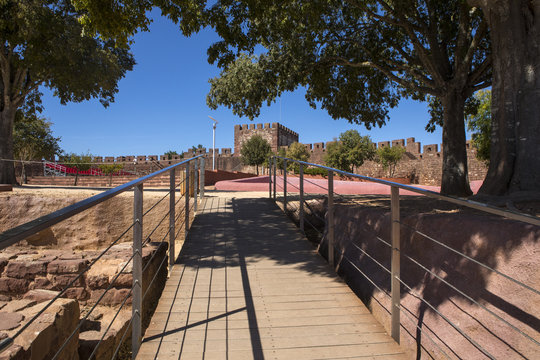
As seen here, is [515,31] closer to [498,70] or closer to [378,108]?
[498,70]

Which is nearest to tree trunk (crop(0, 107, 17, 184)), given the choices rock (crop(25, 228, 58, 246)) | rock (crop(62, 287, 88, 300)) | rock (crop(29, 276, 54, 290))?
rock (crop(25, 228, 58, 246))

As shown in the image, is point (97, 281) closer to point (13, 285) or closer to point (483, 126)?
point (13, 285)

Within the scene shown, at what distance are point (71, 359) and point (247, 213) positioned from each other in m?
4.61

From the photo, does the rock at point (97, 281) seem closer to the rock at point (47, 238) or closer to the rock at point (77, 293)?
the rock at point (77, 293)

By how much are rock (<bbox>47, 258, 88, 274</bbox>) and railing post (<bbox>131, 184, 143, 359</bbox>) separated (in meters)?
2.45

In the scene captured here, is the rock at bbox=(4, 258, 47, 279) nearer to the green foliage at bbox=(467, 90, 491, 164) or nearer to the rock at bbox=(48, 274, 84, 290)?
the rock at bbox=(48, 274, 84, 290)

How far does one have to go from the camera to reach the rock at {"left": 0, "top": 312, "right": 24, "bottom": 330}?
250 centimetres

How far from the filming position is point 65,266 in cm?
466

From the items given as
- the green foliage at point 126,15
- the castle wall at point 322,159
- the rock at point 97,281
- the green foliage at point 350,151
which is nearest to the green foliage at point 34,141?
the castle wall at point 322,159

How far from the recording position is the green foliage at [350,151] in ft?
122

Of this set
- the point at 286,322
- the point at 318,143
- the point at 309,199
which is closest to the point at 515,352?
the point at 286,322

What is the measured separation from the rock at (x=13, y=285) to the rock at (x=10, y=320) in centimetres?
228

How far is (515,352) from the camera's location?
2.02 metres

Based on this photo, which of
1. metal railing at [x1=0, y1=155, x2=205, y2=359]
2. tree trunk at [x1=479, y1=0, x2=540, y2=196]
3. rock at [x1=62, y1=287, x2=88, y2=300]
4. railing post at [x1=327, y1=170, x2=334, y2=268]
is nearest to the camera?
metal railing at [x1=0, y1=155, x2=205, y2=359]
